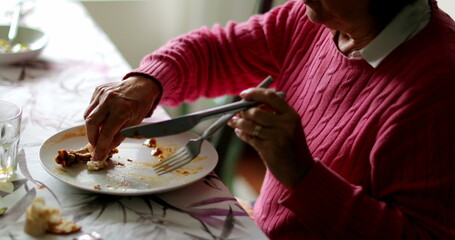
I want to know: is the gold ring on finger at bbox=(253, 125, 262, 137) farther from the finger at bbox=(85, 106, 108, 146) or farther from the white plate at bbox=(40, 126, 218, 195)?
the finger at bbox=(85, 106, 108, 146)

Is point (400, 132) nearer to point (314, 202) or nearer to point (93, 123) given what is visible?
point (314, 202)

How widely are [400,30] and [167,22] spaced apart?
2.12 metres

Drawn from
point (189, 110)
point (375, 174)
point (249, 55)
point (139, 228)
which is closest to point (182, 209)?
point (139, 228)

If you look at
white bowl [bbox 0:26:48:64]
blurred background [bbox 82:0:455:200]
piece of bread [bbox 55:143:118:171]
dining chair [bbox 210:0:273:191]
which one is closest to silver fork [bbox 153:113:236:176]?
piece of bread [bbox 55:143:118:171]

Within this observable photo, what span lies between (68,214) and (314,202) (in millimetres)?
401

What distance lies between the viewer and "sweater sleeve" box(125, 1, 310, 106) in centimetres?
130

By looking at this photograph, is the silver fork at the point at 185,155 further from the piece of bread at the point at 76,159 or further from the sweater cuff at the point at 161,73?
the sweater cuff at the point at 161,73

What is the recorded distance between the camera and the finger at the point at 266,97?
0.84m

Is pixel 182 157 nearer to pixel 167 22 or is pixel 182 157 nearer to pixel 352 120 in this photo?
pixel 352 120

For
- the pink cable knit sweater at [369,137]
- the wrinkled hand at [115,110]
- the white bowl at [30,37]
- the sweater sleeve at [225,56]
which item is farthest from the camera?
the white bowl at [30,37]

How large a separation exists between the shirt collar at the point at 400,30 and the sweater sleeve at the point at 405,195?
14cm

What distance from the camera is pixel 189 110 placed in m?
2.75

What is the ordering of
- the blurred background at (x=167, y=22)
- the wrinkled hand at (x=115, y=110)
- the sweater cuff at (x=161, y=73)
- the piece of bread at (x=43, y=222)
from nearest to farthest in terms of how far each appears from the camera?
1. the piece of bread at (x=43, y=222)
2. the wrinkled hand at (x=115, y=110)
3. the sweater cuff at (x=161, y=73)
4. the blurred background at (x=167, y=22)

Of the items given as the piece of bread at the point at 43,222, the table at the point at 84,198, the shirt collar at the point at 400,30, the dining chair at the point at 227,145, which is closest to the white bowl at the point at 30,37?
the table at the point at 84,198
